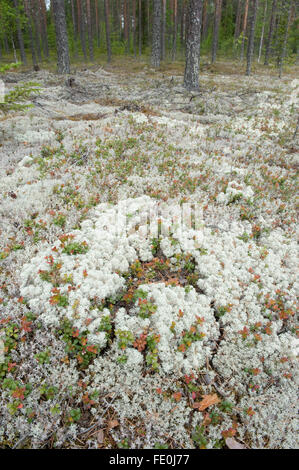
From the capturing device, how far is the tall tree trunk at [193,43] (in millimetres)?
13547

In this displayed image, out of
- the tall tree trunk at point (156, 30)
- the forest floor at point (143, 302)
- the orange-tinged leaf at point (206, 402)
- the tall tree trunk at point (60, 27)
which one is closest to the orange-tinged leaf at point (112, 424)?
the forest floor at point (143, 302)

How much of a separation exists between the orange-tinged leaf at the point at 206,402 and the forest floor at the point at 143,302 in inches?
0.5

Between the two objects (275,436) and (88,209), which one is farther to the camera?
(88,209)

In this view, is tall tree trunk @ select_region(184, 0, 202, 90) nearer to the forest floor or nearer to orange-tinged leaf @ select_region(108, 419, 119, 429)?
the forest floor

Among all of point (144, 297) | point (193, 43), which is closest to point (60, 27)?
point (193, 43)

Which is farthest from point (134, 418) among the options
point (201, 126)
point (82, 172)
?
point (201, 126)

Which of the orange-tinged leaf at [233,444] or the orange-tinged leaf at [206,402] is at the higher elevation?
the orange-tinged leaf at [206,402]

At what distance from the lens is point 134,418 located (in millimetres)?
3080

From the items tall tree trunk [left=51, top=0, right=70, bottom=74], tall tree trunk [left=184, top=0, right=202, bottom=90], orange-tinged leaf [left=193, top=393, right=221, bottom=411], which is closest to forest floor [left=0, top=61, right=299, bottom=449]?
orange-tinged leaf [left=193, top=393, right=221, bottom=411]

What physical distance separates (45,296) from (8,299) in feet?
1.92

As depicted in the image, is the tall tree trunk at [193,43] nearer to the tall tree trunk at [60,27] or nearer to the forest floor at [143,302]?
the tall tree trunk at [60,27]

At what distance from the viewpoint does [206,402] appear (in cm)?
326

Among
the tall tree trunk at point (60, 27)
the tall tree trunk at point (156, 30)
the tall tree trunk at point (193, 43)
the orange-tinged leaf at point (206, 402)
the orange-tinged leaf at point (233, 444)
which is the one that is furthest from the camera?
the tall tree trunk at point (156, 30)

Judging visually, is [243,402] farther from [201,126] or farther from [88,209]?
[201,126]
